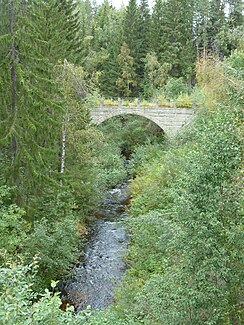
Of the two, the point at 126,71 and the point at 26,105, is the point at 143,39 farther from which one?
the point at 26,105

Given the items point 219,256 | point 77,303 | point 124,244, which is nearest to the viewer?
point 219,256

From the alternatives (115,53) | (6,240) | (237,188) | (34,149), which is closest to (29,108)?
(34,149)

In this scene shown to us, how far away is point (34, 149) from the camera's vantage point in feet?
39.6

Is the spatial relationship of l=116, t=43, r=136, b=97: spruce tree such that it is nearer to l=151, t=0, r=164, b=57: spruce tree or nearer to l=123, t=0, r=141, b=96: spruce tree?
l=123, t=0, r=141, b=96: spruce tree

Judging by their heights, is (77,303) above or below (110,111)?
below

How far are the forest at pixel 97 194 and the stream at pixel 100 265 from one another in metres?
0.45

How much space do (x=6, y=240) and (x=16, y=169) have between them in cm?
246

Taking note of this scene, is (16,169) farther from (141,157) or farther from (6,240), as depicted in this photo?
(141,157)

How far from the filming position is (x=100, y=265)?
46.2ft

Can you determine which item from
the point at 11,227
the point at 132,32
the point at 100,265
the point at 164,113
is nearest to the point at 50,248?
the point at 11,227

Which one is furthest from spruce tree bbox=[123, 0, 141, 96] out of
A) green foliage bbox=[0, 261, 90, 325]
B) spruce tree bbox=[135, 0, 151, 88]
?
green foliage bbox=[0, 261, 90, 325]

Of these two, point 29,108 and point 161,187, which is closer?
point 29,108

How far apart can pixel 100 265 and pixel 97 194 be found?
5.17 meters

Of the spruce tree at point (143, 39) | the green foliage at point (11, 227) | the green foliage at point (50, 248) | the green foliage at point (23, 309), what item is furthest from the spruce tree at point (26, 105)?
the spruce tree at point (143, 39)
